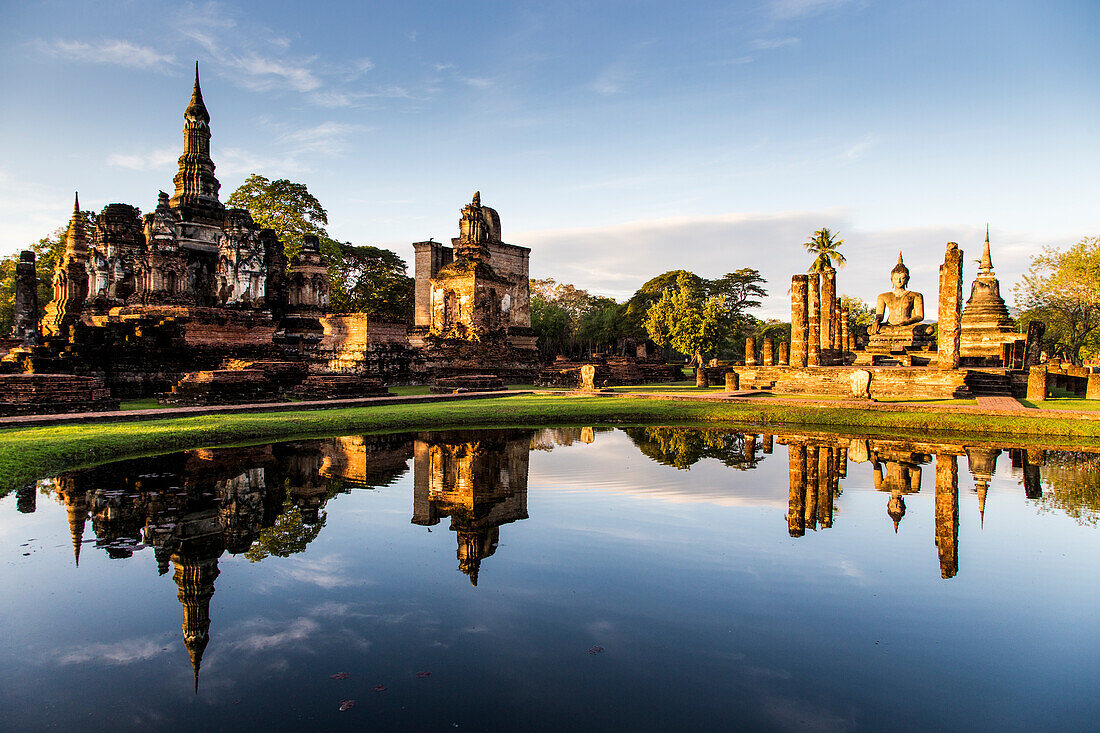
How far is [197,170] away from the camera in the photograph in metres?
26.1

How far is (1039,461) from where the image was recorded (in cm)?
958

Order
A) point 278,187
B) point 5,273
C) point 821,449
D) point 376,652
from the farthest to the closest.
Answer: point 5,273, point 278,187, point 821,449, point 376,652

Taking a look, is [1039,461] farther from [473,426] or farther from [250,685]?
[250,685]

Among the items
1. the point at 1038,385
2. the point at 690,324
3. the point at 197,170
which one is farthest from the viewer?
the point at 690,324

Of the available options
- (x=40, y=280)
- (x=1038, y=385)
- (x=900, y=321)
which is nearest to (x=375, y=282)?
(x=40, y=280)

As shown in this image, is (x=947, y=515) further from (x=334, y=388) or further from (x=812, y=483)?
(x=334, y=388)

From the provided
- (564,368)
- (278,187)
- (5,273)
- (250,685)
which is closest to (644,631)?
(250,685)

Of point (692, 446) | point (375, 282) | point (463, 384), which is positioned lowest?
point (692, 446)

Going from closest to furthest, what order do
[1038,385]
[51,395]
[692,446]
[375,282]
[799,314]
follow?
1. [692,446]
2. [51,395]
3. [1038,385]
4. [799,314]
5. [375,282]

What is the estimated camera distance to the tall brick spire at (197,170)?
25.8 meters

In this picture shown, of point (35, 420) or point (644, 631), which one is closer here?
point (644, 631)

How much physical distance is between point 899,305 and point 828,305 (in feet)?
20.2

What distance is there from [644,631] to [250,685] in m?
2.35

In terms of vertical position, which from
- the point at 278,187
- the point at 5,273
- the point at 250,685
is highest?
the point at 278,187
